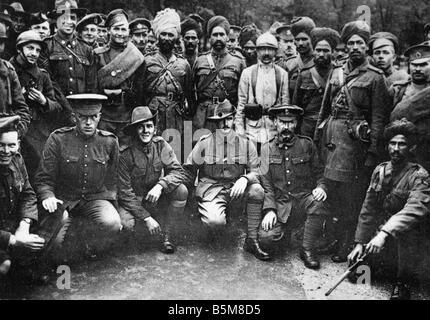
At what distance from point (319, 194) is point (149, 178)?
1781 mm

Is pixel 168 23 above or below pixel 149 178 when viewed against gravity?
above

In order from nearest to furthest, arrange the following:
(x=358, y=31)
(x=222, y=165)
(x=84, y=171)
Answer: (x=84, y=171), (x=358, y=31), (x=222, y=165)

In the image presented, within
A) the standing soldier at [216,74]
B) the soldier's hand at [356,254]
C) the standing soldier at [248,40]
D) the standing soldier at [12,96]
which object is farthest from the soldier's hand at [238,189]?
the standing soldier at [248,40]

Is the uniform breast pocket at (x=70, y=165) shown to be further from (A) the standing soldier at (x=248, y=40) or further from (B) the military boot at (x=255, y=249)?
(A) the standing soldier at (x=248, y=40)

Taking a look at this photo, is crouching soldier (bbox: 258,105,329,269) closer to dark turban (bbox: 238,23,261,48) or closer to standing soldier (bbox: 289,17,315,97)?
standing soldier (bbox: 289,17,315,97)

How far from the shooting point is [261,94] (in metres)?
5.82

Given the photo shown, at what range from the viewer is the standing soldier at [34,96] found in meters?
4.75

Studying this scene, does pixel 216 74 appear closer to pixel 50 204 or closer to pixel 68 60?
pixel 68 60

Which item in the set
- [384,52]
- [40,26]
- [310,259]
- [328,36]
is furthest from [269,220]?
[40,26]

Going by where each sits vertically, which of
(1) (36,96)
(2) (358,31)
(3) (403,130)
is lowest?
(3) (403,130)

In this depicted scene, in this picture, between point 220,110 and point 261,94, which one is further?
point 261,94

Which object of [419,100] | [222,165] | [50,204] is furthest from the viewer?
[222,165]

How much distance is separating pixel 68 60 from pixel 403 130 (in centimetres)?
Answer: 360
